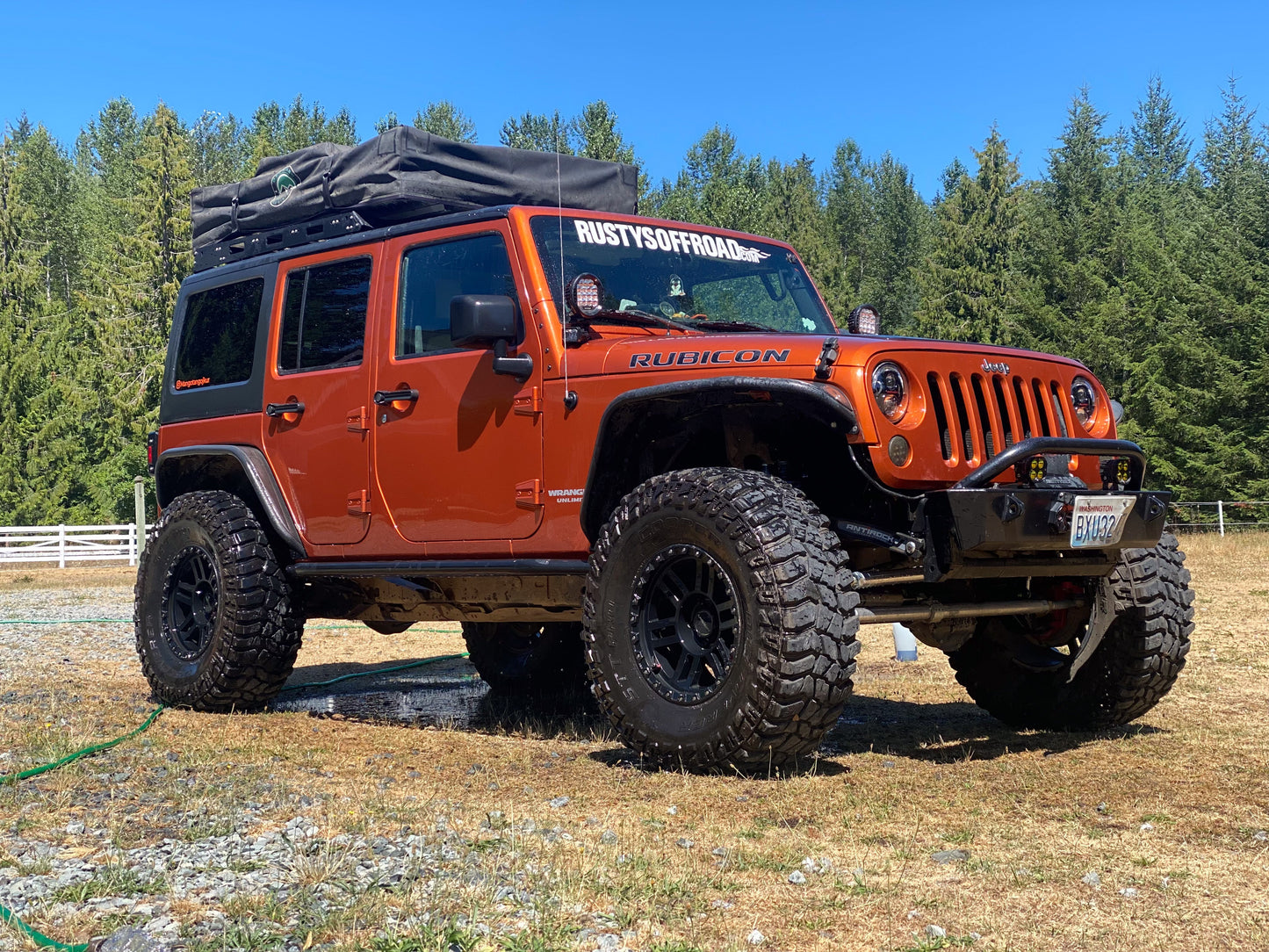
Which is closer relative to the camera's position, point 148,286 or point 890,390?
point 890,390

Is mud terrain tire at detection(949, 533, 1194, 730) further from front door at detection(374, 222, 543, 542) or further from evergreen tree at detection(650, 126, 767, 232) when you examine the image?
evergreen tree at detection(650, 126, 767, 232)

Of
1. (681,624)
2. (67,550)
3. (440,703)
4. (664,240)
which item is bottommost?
(67,550)

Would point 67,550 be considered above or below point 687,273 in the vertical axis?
below

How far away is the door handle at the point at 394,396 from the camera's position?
6312mm

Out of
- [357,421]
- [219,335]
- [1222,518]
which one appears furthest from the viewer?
[1222,518]

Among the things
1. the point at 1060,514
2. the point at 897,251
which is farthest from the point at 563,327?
the point at 897,251

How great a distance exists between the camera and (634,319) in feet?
20.0

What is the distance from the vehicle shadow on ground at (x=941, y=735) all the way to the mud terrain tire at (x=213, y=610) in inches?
115

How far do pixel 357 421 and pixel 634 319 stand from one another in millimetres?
1520

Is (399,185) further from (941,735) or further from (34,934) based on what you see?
(34,934)

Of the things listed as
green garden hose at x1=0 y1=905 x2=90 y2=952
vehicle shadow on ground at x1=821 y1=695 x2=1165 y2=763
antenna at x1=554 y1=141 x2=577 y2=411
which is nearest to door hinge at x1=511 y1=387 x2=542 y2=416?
antenna at x1=554 y1=141 x2=577 y2=411

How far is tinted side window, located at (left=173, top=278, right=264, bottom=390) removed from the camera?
748cm

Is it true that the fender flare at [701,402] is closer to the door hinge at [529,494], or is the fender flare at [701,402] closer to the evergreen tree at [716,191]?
the door hinge at [529,494]

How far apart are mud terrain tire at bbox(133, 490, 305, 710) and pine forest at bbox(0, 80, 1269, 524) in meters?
26.2
